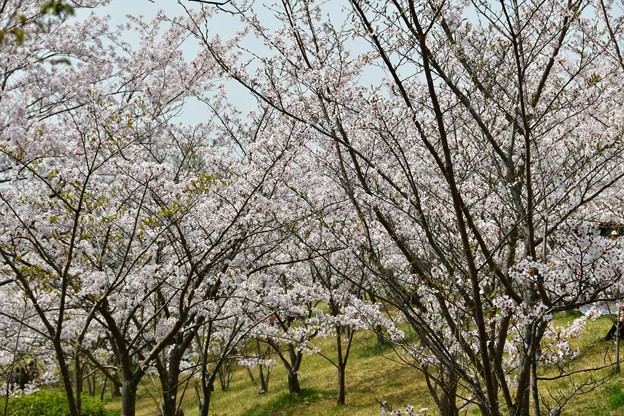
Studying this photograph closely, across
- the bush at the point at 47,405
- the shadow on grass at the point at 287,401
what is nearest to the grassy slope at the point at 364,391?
the shadow on grass at the point at 287,401

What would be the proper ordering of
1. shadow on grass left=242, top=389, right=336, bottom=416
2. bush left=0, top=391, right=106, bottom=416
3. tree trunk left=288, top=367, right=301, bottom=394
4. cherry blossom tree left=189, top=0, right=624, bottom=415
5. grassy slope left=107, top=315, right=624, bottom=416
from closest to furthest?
cherry blossom tree left=189, top=0, right=624, bottom=415, grassy slope left=107, top=315, right=624, bottom=416, bush left=0, top=391, right=106, bottom=416, shadow on grass left=242, top=389, right=336, bottom=416, tree trunk left=288, top=367, right=301, bottom=394

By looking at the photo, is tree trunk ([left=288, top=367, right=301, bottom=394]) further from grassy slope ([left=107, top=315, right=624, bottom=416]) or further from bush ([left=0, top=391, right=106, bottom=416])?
bush ([left=0, top=391, right=106, bottom=416])

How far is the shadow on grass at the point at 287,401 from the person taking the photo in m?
16.0

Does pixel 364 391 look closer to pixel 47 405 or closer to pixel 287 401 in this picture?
pixel 287 401

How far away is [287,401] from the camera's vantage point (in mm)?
16297

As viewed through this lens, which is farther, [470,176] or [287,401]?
[287,401]

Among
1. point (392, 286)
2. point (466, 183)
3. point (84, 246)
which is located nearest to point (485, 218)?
point (466, 183)

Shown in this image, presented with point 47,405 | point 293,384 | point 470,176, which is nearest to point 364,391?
point 293,384

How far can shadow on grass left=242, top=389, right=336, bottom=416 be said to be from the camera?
16.0m

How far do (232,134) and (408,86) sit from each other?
562 centimetres

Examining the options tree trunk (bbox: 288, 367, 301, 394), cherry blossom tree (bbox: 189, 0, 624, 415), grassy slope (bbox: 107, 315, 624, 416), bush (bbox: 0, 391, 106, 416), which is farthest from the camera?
tree trunk (bbox: 288, 367, 301, 394)

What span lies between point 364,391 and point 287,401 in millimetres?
2399

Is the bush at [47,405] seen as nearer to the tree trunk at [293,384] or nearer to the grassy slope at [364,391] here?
the grassy slope at [364,391]

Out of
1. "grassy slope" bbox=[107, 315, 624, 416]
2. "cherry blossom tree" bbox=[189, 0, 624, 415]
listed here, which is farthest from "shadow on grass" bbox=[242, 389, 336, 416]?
"cherry blossom tree" bbox=[189, 0, 624, 415]
